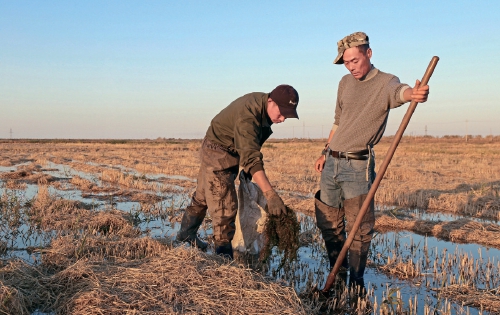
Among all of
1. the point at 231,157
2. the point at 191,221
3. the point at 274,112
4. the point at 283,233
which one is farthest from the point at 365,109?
the point at 191,221

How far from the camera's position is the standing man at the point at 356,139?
374cm

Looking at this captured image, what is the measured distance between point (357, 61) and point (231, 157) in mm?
1712

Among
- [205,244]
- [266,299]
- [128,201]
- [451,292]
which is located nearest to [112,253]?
[205,244]

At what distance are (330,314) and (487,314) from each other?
1.38 metres

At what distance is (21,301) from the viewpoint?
3.10m

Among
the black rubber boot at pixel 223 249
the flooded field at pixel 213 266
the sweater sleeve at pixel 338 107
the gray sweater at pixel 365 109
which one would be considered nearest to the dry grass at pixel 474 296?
the flooded field at pixel 213 266

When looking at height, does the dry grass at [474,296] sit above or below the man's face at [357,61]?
below

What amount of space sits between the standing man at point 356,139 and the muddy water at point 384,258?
585 mm

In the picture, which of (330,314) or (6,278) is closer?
(6,278)

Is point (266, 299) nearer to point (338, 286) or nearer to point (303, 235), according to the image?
point (338, 286)

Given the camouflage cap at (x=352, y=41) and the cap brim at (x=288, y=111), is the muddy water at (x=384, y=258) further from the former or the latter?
the camouflage cap at (x=352, y=41)

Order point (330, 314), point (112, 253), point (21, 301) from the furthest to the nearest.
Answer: point (112, 253) → point (330, 314) → point (21, 301)

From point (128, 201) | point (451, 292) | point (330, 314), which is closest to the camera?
point (330, 314)

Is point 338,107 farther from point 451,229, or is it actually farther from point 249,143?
point 451,229
